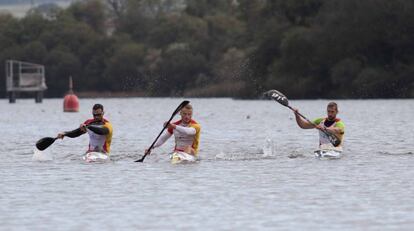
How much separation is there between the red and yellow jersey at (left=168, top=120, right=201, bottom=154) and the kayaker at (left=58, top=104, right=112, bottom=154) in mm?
1320

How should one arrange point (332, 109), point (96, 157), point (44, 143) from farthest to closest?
point (332, 109)
point (96, 157)
point (44, 143)

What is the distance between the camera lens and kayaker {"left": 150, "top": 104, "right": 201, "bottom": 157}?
26.7m

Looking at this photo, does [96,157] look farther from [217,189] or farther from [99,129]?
[217,189]

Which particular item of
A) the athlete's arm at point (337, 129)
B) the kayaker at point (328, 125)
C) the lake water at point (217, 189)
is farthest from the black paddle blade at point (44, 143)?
the athlete's arm at point (337, 129)

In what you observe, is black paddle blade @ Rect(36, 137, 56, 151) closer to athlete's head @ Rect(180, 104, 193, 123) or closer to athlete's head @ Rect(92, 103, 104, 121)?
athlete's head @ Rect(92, 103, 104, 121)

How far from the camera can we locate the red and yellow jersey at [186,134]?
26703mm

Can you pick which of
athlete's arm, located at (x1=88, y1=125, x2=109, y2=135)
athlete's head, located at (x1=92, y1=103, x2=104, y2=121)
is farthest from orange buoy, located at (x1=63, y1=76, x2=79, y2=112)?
athlete's arm, located at (x1=88, y1=125, x2=109, y2=135)

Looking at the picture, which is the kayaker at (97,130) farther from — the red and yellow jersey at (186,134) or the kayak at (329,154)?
the kayak at (329,154)

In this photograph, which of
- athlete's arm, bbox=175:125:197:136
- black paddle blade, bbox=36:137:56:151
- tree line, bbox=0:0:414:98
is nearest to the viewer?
athlete's arm, bbox=175:125:197:136

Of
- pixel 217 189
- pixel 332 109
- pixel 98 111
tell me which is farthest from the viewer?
pixel 332 109

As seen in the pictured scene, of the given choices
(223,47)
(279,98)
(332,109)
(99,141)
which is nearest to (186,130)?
(99,141)

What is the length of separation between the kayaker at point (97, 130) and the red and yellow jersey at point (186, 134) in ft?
4.33

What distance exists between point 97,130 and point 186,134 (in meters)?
1.79

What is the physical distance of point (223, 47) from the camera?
140000 mm
